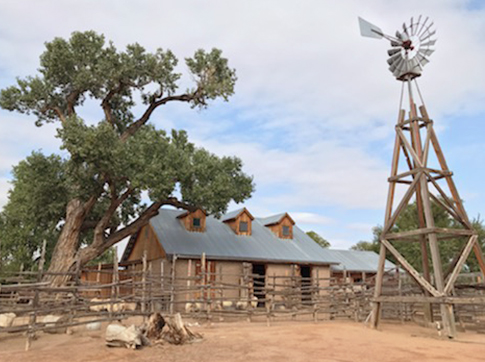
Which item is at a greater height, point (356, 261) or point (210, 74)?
point (210, 74)

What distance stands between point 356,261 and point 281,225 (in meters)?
8.49

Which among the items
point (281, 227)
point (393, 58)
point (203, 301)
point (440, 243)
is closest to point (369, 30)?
point (393, 58)

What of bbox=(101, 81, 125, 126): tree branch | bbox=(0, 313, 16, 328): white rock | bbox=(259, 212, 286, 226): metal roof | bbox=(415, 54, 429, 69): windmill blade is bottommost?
bbox=(0, 313, 16, 328): white rock

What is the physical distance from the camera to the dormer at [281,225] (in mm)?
28969

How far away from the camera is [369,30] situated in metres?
16.0

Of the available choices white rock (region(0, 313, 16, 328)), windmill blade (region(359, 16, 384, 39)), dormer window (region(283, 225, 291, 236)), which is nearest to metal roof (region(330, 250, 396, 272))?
dormer window (region(283, 225, 291, 236))

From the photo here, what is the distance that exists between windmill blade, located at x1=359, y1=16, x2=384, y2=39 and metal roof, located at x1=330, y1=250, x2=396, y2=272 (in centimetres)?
1925

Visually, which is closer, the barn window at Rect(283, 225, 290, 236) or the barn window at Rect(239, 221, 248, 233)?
the barn window at Rect(239, 221, 248, 233)

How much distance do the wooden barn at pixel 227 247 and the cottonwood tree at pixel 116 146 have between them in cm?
222

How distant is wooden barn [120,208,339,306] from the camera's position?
22391 mm

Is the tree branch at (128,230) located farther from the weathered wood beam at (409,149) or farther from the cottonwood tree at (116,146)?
the weathered wood beam at (409,149)

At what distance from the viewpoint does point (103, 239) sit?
2183 centimetres

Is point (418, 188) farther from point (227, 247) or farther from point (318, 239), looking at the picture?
point (318, 239)

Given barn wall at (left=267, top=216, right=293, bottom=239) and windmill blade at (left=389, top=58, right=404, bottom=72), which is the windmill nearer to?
windmill blade at (left=389, top=58, right=404, bottom=72)
